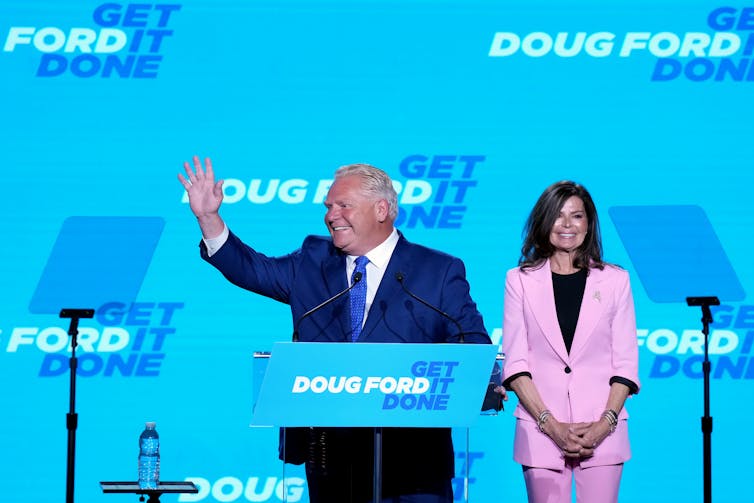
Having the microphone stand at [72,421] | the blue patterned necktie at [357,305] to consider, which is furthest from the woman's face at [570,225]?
the microphone stand at [72,421]

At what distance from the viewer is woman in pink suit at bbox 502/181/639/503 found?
3.90 meters

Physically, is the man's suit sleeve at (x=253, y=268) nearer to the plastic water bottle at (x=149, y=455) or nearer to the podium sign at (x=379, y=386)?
the podium sign at (x=379, y=386)

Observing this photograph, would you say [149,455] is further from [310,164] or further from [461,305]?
[310,164]

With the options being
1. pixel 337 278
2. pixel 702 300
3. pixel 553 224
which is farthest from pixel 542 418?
pixel 702 300

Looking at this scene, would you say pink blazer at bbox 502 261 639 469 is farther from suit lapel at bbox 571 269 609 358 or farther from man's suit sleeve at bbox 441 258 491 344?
man's suit sleeve at bbox 441 258 491 344

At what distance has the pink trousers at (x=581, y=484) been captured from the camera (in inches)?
154

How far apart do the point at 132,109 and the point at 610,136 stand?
2.41m

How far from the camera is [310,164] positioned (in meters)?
5.87

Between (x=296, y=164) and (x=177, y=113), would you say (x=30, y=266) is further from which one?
(x=296, y=164)

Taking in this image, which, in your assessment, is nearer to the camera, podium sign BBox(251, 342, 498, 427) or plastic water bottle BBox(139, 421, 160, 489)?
podium sign BBox(251, 342, 498, 427)

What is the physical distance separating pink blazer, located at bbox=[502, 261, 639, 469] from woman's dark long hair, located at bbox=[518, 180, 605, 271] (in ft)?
0.25

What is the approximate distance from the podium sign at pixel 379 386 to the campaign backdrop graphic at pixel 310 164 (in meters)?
2.81

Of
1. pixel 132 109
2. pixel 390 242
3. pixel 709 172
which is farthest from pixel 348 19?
pixel 390 242

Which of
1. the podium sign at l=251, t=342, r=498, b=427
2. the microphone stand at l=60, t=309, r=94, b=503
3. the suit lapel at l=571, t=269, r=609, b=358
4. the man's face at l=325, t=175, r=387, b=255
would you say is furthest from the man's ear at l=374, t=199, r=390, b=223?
the microphone stand at l=60, t=309, r=94, b=503
